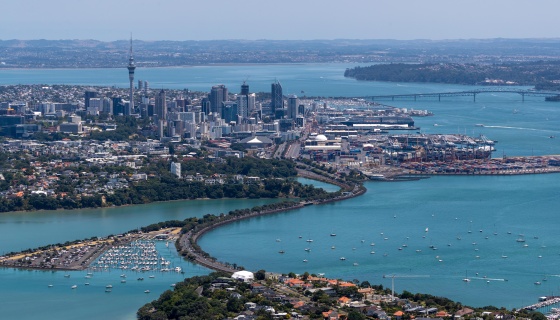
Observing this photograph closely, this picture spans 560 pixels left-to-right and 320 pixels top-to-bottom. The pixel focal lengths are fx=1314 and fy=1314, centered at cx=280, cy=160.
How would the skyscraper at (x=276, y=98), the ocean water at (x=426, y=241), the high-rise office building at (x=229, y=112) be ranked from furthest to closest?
the skyscraper at (x=276, y=98) → the high-rise office building at (x=229, y=112) → the ocean water at (x=426, y=241)

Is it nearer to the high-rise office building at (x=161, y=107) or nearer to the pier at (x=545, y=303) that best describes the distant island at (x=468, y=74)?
the high-rise office building at (x=161, y=107)

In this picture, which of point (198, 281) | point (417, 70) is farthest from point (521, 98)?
point (198, 281)

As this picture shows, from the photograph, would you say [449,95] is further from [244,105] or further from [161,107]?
[161,107]

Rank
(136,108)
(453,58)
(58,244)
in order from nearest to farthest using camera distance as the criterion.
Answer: (58,244)
(136,108)
(453,58)

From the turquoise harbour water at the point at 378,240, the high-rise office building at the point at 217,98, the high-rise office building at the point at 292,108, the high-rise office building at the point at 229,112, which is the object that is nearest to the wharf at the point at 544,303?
the turquoise harbour water at the point at 378,240

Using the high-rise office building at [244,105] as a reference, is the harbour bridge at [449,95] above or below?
below

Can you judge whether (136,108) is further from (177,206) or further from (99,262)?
(99,262)
